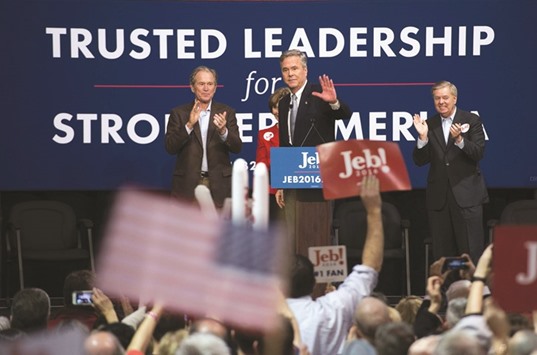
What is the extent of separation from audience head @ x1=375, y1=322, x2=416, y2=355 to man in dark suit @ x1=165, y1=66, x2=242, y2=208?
13.9 ft

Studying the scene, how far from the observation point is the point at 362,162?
495cm

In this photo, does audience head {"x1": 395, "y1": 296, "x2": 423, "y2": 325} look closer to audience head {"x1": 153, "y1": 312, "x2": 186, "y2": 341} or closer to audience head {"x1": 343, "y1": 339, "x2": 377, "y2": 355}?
audience head {"x1": 153, "y1": 312, "x2": 186, "y2": 341}

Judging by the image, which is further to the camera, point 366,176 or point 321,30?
point 321,30

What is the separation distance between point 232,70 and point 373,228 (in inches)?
182

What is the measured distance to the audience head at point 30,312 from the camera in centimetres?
528

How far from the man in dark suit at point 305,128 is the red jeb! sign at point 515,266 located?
9.78 feet

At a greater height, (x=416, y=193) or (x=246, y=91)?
(x=246, y=91)

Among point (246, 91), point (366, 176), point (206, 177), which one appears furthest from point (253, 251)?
point (246, 91)

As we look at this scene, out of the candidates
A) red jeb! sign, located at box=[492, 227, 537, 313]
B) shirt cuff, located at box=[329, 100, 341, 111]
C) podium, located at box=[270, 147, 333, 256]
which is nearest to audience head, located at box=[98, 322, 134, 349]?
red jeb! sign, located at box=[492, 227, 537, 313]

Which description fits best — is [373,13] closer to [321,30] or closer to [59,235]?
[321,30]

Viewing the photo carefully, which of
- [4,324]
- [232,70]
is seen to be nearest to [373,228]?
[4,324]

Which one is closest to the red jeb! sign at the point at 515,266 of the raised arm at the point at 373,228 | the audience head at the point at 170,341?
the raised arm at the point at 373,228

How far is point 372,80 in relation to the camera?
913 cm

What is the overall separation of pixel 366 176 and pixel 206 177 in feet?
11.4
